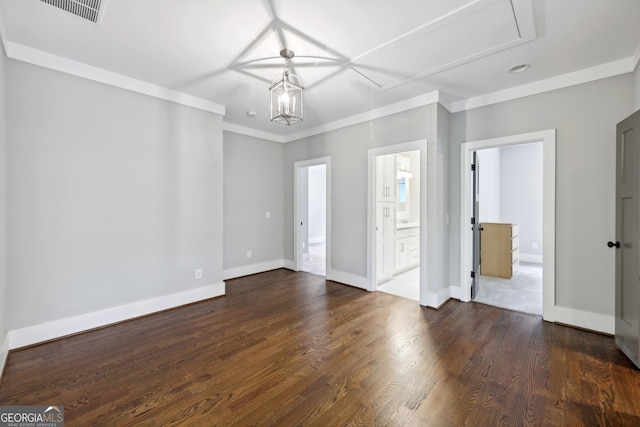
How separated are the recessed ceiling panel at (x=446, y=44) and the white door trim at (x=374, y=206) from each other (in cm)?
90

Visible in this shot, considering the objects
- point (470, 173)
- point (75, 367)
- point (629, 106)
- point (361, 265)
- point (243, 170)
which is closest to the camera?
point (75, 367)

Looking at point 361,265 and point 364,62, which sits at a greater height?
point 364,62

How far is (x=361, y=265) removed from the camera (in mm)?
4367

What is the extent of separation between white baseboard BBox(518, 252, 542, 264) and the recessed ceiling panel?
556 cm

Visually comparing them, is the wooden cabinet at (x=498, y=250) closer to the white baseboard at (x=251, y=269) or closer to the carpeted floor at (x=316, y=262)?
the carpeted floor at (x=316, y=262)

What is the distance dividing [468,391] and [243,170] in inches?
174

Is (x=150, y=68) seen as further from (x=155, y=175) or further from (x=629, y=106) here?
(x=629, y=106)

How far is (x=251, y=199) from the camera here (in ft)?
16.9

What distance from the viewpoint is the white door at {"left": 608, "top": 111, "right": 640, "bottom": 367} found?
7.28 feet

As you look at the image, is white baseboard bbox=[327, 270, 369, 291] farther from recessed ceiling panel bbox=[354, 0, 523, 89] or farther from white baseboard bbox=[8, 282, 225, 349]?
recessed ceiling panel bbox=[354, 0, 523, 89]

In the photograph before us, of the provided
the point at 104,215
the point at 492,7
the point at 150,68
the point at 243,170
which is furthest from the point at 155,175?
the point at 492,7
